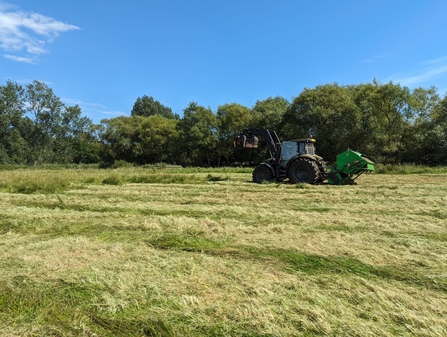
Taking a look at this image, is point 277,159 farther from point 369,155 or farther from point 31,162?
point 31,162

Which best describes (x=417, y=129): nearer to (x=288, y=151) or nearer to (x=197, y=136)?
(x=288, y=151)

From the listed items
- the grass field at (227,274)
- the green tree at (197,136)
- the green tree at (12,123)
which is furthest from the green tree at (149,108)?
the grass field at (227,274)

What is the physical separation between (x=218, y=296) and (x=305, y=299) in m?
0.81

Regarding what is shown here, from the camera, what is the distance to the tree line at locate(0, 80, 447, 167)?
2569 centimetres

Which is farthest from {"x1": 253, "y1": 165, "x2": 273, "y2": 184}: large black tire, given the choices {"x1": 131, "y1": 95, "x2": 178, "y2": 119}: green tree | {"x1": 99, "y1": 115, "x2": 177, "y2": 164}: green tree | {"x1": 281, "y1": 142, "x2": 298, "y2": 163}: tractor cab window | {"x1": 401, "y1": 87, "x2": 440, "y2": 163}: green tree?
{"x1": 131, "y1": 95, "x2": 178, "y2": 119}: green tree

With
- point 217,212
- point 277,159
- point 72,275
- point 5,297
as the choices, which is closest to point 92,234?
point 72,275

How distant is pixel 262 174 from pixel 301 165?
1998mm

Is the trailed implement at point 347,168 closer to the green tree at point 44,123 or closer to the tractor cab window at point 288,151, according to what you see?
the tractor cab window at point 288,151

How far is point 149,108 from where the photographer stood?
85.2m

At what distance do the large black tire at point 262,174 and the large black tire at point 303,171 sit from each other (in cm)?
111

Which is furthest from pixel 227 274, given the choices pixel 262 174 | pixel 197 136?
pixel 197 136

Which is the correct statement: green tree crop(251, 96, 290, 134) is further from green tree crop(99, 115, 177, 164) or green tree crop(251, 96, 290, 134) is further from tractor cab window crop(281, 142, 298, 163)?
tractor cab window crop(281, 142, 298, 163)

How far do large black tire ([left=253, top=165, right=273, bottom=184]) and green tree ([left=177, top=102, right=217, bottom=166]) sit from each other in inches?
919

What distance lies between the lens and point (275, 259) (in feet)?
12.0
